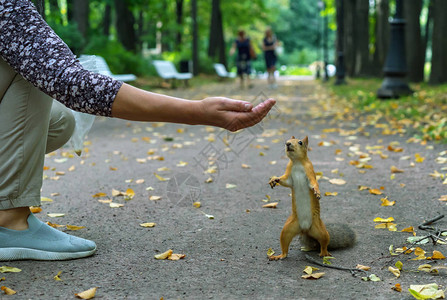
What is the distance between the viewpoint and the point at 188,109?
8.39 ft

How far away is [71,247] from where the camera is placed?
317 cm

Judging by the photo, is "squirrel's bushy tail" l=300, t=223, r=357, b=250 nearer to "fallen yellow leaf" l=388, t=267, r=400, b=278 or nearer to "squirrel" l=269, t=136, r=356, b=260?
"squirrel" l=269, t=136, r=356, b=260

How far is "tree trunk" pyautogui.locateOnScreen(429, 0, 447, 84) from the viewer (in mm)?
14555

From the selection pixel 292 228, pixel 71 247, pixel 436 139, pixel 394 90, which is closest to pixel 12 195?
pixel 71 247

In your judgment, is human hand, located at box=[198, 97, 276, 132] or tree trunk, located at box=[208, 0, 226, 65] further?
tree trunk, located at box=[208, 0, 226, 65]

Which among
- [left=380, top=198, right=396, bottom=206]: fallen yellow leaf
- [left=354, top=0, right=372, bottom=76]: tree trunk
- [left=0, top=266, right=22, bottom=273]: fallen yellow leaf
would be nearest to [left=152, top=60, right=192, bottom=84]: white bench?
[left=354, top=0, right=372, bottom=76]: tree trunk

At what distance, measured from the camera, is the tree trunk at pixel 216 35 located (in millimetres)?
28938

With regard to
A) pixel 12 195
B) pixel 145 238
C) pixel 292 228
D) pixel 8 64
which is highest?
pixel 8 64

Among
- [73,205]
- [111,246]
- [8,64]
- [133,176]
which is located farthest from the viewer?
[133,176]

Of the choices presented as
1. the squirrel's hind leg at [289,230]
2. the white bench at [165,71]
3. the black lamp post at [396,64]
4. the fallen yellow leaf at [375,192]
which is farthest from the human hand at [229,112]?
the white bench at [165,71]

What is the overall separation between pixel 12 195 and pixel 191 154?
169 inches

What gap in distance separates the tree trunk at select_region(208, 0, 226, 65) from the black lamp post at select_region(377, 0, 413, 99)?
17.5m

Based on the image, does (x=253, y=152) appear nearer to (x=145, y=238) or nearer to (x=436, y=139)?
(x=436, y=139)

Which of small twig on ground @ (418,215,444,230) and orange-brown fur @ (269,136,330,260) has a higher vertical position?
orange-brown fur @ (269,136,330,260)
